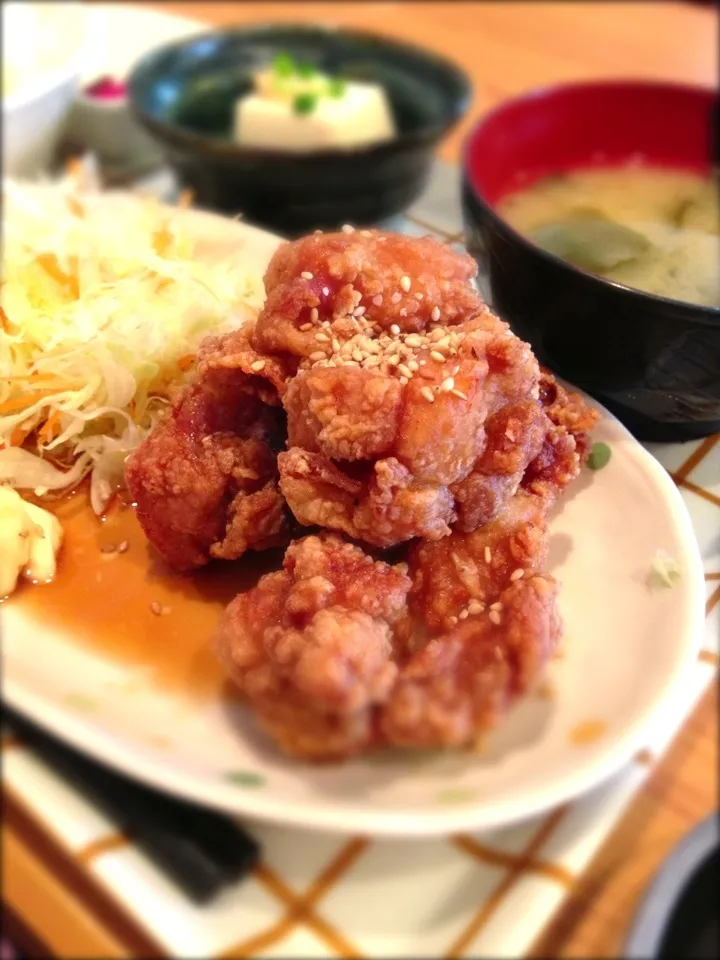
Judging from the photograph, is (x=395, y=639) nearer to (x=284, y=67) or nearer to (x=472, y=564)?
(x=472, y=564)

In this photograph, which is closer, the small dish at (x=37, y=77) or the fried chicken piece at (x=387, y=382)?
the fried chicken piece at (x=387, y=382)

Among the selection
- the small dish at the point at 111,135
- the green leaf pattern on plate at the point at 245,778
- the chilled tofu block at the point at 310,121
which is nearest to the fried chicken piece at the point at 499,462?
the green leaf pattern on plate at the point at 245,778

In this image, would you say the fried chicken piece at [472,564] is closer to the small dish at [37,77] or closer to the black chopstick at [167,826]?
the black chopstick at [167,826]

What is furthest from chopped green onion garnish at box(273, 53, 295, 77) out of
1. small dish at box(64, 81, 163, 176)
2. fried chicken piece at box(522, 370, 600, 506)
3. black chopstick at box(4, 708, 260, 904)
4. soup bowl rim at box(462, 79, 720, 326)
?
black chopstick at box(4, 708, 260, 904)

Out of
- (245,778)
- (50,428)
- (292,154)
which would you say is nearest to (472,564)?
(245,778)

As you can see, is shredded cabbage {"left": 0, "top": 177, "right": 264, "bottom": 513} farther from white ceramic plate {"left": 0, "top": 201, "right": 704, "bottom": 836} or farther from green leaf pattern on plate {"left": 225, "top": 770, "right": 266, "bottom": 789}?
green leaf pattern on plate {"left": 225, "top": 770, "right": 266, "bottom": 789}

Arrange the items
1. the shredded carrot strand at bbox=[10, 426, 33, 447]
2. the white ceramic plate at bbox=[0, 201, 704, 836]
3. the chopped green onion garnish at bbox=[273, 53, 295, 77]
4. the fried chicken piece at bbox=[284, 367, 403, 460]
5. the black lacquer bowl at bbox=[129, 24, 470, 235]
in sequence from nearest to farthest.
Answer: the white ceramic plate at bbox=[0, 201, 704, 836]
the fried chicken piece at bbox=[284, 367, 403, 460]
the shredded carrot strand at bbox=[10, 426, 33, 447]
the black lacquer bowl at bbox=[129, 24, 470, 235]
the chopped green onion garnish at bbox=[273, 53, 295, 77]
